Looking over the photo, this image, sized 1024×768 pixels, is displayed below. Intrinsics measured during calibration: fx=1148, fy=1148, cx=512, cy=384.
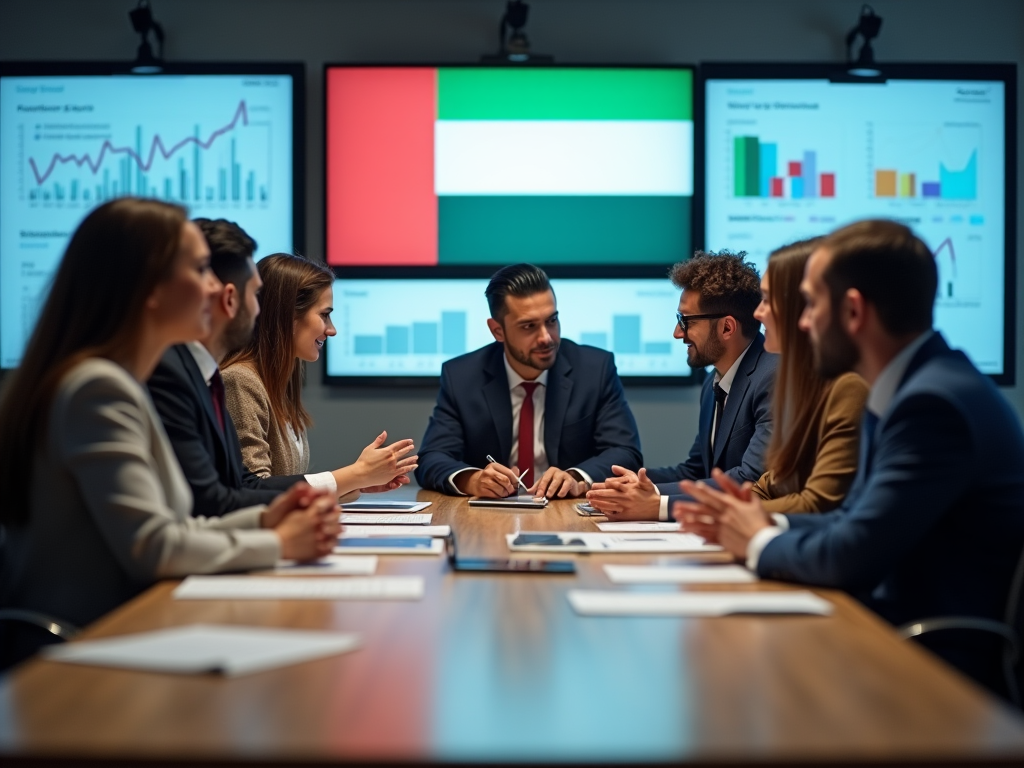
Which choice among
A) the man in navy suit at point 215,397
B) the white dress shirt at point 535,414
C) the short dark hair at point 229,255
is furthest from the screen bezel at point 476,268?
the short dark hair at point 229,255

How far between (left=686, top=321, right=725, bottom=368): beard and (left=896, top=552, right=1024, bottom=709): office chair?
2.02 metres

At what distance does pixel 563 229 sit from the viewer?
17.8ft

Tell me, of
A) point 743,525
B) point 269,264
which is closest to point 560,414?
point 269,264

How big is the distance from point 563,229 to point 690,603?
374 cm

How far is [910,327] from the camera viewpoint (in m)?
2.27

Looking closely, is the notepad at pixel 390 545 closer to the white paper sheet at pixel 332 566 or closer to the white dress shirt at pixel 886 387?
the white paper sheet at pixel 332 566

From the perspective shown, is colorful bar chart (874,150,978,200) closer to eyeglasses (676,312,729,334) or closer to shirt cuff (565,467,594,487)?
eyeglasses (676,312,729,334)

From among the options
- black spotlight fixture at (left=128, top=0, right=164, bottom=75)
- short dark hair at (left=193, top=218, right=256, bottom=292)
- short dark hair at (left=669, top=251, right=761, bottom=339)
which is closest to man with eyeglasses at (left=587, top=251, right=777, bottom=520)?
short dark hair at (left=669, top=251, right=761, bottom=339)

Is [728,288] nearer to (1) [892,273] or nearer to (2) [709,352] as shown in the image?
(2) [709,352]

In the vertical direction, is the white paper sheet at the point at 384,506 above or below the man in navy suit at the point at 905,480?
below

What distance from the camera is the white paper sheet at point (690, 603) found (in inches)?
70.4

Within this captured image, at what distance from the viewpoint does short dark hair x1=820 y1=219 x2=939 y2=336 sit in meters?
2.25

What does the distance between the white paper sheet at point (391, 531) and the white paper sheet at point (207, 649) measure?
1.05m

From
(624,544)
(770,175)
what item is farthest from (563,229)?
(624,544)
